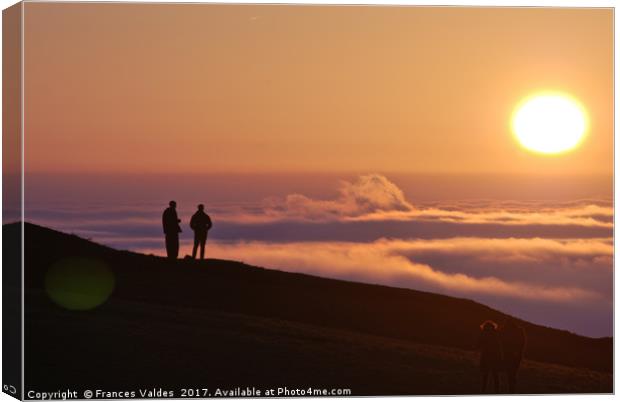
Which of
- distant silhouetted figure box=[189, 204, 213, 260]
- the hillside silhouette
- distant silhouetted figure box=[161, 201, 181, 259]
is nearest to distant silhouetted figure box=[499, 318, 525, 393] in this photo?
the hillside silhouette

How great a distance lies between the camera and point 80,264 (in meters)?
26.7

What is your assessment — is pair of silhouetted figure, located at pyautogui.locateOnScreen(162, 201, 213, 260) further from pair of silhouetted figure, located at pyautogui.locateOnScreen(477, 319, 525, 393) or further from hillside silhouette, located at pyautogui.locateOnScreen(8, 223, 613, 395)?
pair of silhouetted figure, located at pyautogui.locateOnScreen(477, 319, 525, 393)

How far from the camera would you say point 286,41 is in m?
27.2

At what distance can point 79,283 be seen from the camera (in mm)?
26781

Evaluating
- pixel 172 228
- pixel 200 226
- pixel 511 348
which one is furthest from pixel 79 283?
pixel 511 348

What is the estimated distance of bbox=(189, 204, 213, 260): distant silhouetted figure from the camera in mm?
26875

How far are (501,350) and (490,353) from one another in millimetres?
192

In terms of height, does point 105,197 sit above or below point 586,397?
above

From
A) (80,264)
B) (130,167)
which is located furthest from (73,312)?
(130,167)

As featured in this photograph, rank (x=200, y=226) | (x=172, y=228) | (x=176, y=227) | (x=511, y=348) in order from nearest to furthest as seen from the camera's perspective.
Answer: (x=176, y=227) → (x=172, y=228) → (x=200, y=226) → (x=511, y=348)

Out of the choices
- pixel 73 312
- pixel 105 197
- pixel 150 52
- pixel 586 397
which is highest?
pixel 150 52

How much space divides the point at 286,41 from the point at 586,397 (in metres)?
7.51

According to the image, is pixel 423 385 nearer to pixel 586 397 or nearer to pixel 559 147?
pixel 586 397

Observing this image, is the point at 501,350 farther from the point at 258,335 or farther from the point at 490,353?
the point at 258,335
